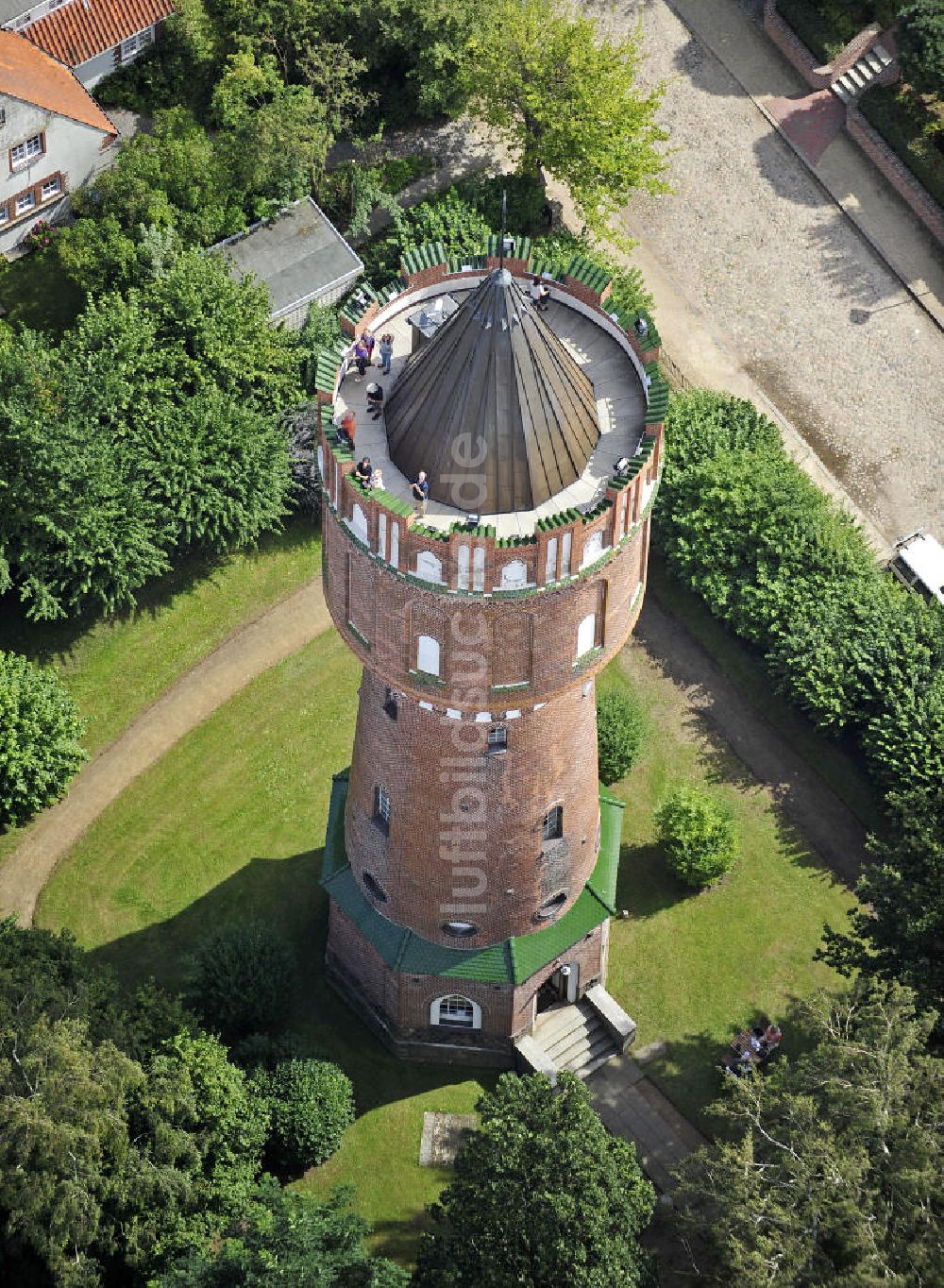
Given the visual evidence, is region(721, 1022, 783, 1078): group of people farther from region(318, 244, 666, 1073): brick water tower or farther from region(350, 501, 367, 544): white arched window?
region(350, 501, 367, 544): white arched window

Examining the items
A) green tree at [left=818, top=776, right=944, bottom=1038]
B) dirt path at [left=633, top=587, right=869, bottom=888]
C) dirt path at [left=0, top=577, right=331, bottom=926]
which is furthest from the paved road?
dirt path at [left=0, top=577, right=331, bottom=926]

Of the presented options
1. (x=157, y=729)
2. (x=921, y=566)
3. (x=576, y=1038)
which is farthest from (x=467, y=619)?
(x=921, y=566)

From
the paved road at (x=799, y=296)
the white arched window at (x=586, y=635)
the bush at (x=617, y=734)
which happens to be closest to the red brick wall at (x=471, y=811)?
the white arched window at (x=586, y=635)

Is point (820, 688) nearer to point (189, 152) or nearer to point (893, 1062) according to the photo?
point (893, 1062)

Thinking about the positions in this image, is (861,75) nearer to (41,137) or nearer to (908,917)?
(41,137)

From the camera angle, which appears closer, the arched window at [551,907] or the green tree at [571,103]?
the arched window at [551,907]

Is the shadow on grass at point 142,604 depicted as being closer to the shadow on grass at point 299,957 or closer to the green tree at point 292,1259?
the shadow on grass at point 299,957

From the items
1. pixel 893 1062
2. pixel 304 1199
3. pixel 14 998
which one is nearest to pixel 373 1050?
pixel 304 1199
